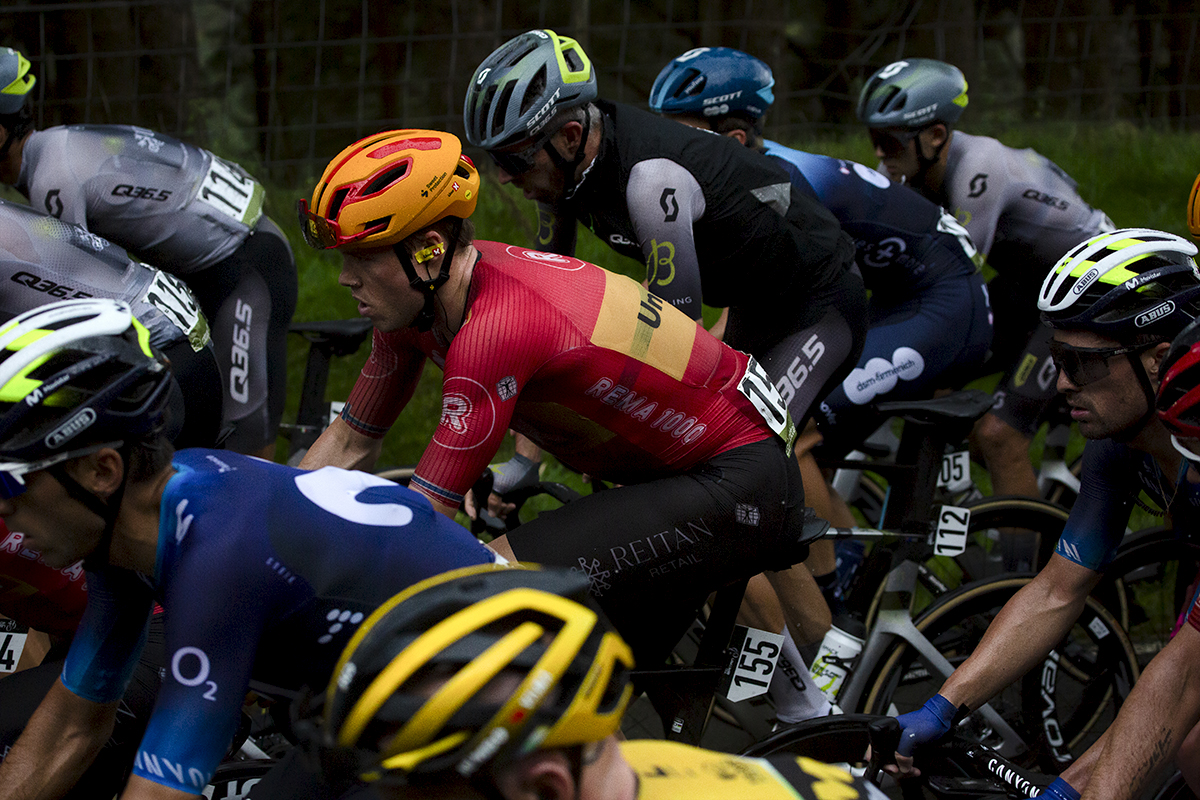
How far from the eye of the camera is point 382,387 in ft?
12.3

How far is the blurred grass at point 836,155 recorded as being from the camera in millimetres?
7102

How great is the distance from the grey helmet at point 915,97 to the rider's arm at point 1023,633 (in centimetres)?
294

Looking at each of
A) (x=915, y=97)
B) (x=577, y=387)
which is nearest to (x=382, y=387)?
(x=577, y=387)

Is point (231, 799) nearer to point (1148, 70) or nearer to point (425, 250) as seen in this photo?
point (425, 250)

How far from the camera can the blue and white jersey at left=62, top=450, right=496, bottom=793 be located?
215 centimetres

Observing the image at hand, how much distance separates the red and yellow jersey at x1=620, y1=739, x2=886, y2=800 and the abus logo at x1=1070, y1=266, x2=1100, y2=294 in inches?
81.0

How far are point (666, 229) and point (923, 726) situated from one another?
5.85ft

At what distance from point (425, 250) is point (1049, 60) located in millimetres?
7832

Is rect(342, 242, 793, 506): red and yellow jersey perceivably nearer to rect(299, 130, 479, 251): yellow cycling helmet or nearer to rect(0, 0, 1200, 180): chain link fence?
rect(299, 130, 479, 251): yellow cycling helmet

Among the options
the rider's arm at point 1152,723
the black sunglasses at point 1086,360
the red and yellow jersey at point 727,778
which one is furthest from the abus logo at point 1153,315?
the red and yellow jersey at point 727,778

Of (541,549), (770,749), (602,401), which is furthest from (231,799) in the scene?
(770,749)

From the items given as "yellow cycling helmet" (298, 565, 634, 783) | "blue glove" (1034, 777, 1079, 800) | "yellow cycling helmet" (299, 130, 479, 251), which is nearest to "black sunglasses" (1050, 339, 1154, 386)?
"blue glove" (1034, 777, 1079, 800)

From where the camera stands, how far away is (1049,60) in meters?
9.63

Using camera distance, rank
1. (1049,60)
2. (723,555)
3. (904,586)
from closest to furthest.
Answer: (723,555) < (904,586) < (1049,60)
